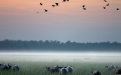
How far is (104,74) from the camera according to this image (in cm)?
3372

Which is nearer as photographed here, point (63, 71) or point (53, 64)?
point (63, 71)

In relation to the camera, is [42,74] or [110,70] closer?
[42,74]

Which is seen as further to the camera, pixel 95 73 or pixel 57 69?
pixel 57 69

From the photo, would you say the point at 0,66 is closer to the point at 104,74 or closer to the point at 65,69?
the point at 65,69

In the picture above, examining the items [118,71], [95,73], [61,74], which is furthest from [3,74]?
[118,71]

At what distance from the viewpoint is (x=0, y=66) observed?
39625mm

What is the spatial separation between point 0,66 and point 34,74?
8930mm

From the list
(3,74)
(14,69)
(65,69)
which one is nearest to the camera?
(3,74)

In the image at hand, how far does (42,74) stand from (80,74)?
3.66 m

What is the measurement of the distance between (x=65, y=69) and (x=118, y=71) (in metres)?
5.32

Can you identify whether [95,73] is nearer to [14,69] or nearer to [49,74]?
[49,74]

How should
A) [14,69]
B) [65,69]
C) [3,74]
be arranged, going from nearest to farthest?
[3,74] → [65,69] → [14,69]

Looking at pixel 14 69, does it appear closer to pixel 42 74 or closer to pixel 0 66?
pixel 0 66

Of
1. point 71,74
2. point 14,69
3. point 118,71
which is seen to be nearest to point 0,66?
point 14,69
